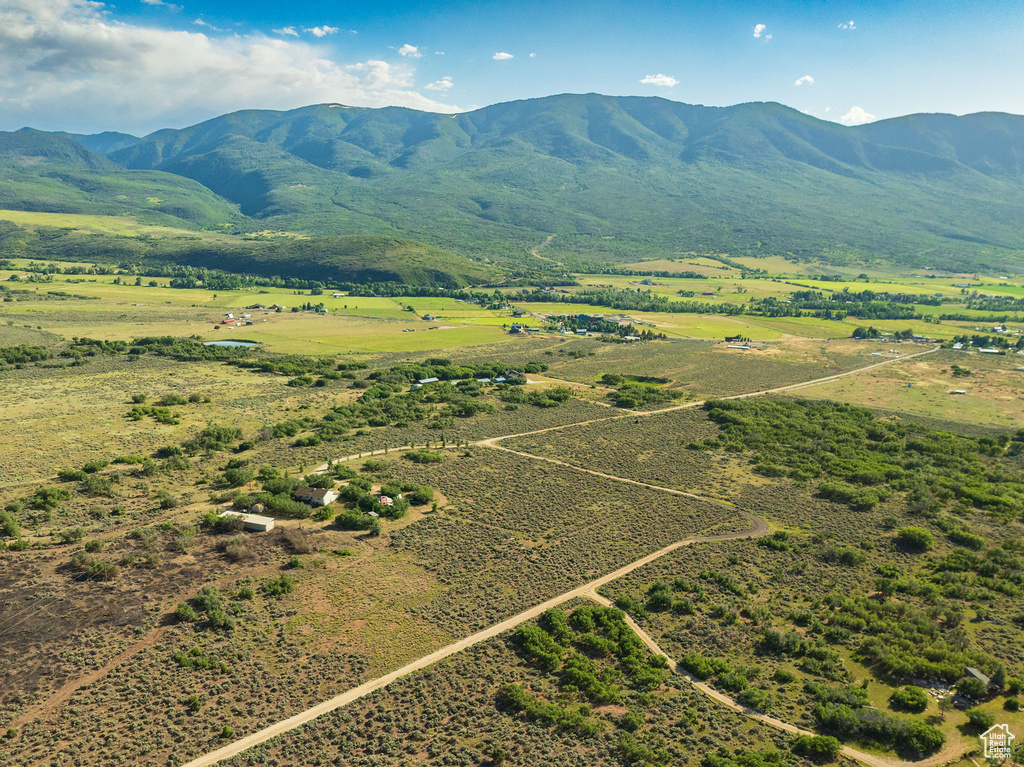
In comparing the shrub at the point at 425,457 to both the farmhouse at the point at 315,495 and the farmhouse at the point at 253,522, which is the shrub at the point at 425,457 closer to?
the farmhouse at the point at 315,495

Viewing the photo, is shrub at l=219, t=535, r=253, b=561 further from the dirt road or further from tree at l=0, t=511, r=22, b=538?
the dirt road

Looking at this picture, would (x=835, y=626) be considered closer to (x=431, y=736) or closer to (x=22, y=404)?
(x=431, y=736)

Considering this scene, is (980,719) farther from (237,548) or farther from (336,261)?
(336,261)

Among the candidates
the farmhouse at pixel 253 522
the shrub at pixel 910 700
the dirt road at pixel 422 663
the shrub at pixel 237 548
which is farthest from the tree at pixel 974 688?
the farmhouse at pixel 253 522

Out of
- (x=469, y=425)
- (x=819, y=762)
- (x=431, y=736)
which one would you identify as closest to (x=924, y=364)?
(x=469, y=425)

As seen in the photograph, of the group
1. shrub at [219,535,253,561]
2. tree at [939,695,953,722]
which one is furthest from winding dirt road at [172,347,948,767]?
shrub at [219,535,253,561]

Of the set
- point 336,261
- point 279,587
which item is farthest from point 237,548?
point 336,261
